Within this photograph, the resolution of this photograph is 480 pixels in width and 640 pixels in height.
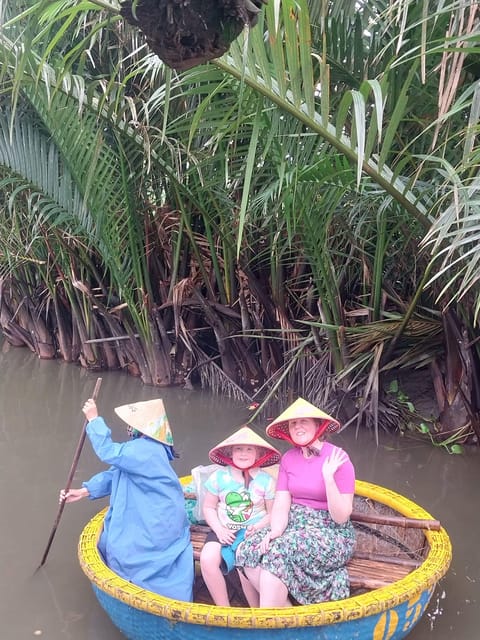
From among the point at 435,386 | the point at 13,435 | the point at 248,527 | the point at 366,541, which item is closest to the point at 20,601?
the point at 248,527

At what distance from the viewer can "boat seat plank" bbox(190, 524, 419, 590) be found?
232 cm

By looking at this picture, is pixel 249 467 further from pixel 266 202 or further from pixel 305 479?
pixel 266 202

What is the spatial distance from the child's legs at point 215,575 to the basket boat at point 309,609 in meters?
0.22

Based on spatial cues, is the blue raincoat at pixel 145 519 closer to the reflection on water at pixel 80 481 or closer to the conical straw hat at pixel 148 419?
the conical straw hat at pixel 148 419

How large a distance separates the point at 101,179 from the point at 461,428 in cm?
302

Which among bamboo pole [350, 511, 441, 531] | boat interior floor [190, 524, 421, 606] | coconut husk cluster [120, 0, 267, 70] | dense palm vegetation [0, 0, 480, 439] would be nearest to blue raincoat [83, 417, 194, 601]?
boat interior floor [190, 524, 421, 606]

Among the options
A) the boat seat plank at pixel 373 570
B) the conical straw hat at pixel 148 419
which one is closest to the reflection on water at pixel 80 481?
the boat seat plank at pixel 373 570

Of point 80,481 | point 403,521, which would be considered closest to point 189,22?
point 403,521

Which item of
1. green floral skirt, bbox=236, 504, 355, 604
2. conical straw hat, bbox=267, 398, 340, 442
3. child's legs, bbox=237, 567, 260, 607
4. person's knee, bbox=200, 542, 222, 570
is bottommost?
child's legs, bbox=237, 567, 260, 607

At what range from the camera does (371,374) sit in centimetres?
410

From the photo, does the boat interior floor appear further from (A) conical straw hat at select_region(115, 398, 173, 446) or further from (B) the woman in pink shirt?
(A) conical straw hat at select_region(115, 398, 173, 446)

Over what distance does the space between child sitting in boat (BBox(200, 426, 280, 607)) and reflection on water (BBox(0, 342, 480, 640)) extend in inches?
21.4

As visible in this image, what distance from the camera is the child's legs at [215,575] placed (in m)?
2.28

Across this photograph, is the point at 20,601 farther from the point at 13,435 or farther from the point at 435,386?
the point at 435,386
